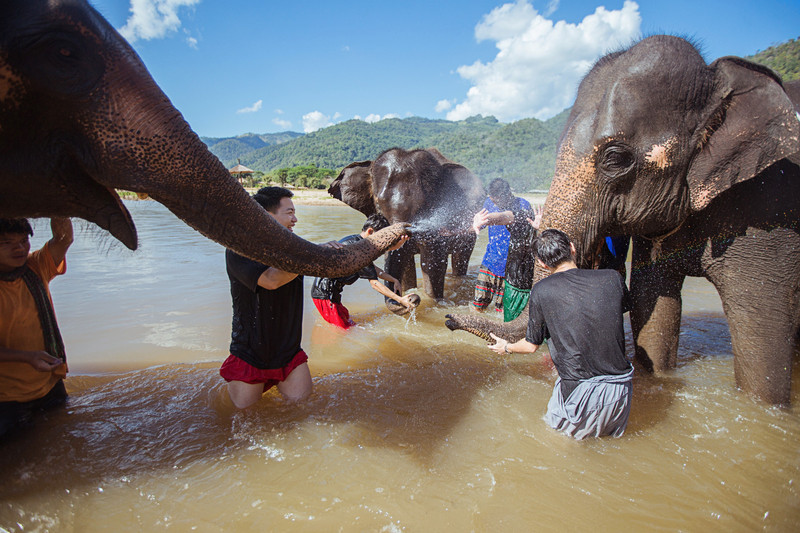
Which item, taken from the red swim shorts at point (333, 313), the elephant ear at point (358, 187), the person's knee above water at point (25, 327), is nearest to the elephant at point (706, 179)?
the red swim shorts at point (333, 313)

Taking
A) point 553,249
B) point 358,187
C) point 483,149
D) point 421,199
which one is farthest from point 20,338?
point 483,149

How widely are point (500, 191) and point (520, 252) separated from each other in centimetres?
109

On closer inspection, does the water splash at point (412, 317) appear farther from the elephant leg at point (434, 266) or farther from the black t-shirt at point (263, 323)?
the black t-shirt at point (263, 323)

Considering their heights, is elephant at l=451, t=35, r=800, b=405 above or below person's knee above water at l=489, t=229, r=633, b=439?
above

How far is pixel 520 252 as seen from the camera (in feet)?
15.8

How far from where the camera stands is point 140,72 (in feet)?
5.11

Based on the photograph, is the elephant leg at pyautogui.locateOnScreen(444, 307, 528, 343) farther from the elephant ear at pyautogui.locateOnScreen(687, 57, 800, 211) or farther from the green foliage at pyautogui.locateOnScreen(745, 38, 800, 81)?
the green foliage at pyautogui.locateOnScreen(745, 38, 800, 81)

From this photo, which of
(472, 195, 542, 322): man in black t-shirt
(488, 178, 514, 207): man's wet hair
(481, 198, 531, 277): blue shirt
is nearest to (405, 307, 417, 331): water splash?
(481, 198, 531, 277): blue shirt

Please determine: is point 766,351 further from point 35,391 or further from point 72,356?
point 72,356

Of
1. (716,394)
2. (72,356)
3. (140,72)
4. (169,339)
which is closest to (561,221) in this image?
(716,394)

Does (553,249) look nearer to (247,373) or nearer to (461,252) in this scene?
(247,373)

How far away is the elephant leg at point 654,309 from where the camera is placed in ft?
11.6

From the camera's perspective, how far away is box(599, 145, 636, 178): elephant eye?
2.99 metres

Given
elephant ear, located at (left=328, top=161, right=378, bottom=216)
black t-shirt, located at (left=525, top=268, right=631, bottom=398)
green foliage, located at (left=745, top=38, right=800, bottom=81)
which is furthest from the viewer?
green foliage, located at (left=745, top=38, right=800, bottom=81)
